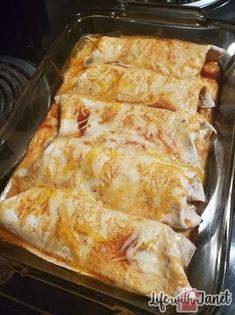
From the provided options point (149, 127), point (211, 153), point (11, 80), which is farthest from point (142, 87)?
point (11, 80)

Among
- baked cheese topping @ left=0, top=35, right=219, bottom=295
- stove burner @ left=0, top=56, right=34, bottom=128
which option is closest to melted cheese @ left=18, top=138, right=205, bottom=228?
baked cheese topping @ left=0, top=35, right=219, bottom=295

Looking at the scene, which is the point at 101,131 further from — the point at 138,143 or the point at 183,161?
the point at 183,161

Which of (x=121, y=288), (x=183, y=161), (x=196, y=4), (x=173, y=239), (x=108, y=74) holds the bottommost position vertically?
(x=121, y=288)

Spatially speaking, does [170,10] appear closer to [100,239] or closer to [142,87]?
[142,87]

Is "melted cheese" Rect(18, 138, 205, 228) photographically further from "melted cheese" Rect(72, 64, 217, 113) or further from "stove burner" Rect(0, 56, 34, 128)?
"stove burner" Rect(0, 56, 34, 128)

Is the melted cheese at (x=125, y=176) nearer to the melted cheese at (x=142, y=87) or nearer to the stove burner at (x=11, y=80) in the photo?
the melted cheese at (x=142, y=87)

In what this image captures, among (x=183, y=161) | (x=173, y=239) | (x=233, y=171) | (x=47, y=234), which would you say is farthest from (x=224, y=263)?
(x=47, y=234)
